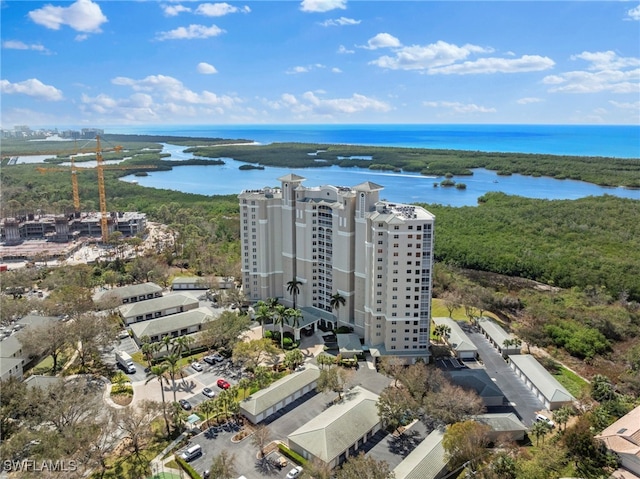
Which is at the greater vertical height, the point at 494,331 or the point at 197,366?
the point at 494,331

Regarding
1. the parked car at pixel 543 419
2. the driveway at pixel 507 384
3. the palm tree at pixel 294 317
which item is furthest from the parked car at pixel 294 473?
the parked car at pixel 543 419

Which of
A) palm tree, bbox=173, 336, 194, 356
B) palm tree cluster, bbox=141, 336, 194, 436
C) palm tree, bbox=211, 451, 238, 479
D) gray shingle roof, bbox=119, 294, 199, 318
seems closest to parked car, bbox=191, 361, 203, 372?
palm tree cluster, bbox=141, 336, 194, 436

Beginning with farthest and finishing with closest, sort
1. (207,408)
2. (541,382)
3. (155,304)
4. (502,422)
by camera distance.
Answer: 1. (155,304)
2. (541,382)
3. (207,408)
4. (502,422)

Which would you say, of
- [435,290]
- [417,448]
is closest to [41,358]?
[417,448]

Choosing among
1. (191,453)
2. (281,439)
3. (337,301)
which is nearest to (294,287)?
(337,301)

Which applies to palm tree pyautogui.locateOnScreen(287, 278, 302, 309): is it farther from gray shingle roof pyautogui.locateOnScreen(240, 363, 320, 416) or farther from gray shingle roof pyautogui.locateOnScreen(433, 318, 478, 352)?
gray shingle roof pyautogui.locateOnScreen(433, 318, 478, 352)

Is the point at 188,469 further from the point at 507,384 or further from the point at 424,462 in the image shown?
the point at 507,384
